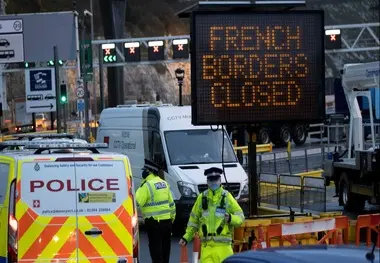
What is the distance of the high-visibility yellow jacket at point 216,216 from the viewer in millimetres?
10617

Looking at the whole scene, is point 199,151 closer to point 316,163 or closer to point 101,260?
point 101,260

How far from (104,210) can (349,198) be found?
1355 cm

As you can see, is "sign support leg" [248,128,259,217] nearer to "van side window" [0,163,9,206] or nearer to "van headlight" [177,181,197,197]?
"van side window" [0,163,9,206]

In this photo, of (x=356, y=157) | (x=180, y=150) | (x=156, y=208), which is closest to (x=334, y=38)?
(x=356, y=157)

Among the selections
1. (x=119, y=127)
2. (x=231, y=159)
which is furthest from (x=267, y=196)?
(x=119, y=127)

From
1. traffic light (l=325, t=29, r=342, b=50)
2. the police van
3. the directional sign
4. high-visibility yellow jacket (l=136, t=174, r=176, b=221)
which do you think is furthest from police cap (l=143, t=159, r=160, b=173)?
traffic light (l=325, t=29, r=342, b=50)

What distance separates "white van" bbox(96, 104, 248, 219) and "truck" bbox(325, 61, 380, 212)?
324 centimetres

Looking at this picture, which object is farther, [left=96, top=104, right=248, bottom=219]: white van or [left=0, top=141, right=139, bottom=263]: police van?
[left=96, top=104, right=248, bottom=219]: white van

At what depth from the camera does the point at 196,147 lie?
68.8 ft

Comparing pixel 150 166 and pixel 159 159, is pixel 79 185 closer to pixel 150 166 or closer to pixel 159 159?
pixel 150 166

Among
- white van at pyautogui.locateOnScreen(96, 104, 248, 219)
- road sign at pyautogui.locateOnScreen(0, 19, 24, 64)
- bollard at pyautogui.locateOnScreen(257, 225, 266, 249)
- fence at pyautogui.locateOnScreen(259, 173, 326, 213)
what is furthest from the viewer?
road sign at pyautogui.locateOnScreen(0, 19, 24, 64)

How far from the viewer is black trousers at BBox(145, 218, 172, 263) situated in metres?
13.9

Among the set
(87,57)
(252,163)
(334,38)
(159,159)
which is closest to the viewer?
(252,163)

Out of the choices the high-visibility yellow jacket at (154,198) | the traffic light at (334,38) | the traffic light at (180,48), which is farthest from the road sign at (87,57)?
the high-visibility yellow jacket at (154,198)
